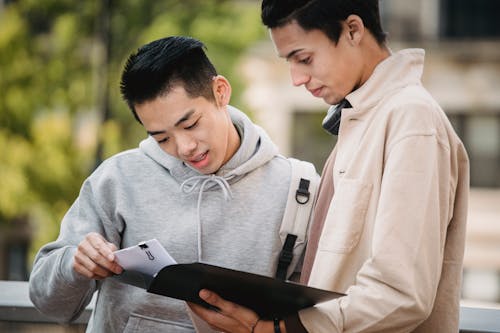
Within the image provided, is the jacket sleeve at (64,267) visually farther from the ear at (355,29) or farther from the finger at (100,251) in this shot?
the ear at (355,29)

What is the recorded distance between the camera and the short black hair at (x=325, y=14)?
2.21 m

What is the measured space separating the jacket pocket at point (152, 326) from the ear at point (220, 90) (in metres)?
0.63

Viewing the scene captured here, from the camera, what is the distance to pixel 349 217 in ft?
6.87

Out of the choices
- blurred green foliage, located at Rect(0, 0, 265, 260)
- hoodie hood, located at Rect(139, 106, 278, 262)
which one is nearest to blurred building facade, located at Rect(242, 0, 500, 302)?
blurred green foliage, located at Rect(0, 0, 265, 260)

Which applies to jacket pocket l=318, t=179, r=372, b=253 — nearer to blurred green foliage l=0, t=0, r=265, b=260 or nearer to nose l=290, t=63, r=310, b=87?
nose l=290, t=63, r=310, b=87

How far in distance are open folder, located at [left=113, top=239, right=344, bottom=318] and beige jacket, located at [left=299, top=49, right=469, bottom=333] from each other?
0.20ft

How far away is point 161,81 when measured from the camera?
2.51 m

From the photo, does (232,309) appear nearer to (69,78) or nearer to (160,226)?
(160,226)

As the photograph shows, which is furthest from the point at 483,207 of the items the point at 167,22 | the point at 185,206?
the point at 185,206

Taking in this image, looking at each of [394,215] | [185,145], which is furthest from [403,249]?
[185,145]

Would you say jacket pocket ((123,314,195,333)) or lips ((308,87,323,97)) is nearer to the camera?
lips ((308,87,323,97))

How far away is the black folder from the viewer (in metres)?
2.01

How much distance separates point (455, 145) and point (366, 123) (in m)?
0.21

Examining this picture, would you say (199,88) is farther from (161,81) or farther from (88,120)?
(88,120)
